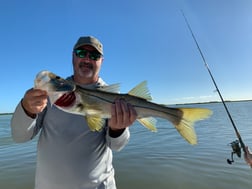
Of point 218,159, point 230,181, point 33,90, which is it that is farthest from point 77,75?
point 218,159

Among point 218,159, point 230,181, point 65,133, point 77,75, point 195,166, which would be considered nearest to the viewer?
point 65,133

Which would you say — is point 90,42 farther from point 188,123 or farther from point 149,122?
point 188,123

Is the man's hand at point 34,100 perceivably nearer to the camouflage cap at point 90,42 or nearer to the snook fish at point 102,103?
the snook fish at point 102,103

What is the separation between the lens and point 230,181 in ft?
32.9

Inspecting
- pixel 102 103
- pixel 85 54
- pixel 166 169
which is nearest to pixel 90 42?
pixel 85 54

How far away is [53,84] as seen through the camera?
8.54 ft

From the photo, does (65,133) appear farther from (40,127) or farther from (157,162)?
(157,162)

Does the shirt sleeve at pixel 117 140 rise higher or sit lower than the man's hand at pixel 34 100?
lower

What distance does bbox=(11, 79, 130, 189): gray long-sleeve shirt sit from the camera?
3.18 meters

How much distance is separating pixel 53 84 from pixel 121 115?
87 cm

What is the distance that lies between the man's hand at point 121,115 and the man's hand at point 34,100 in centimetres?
79

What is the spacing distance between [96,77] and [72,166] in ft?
4.21

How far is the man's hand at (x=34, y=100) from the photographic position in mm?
2611

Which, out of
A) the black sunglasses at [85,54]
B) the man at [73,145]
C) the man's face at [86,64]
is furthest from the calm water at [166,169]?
the black sunglasses at [85,54]
